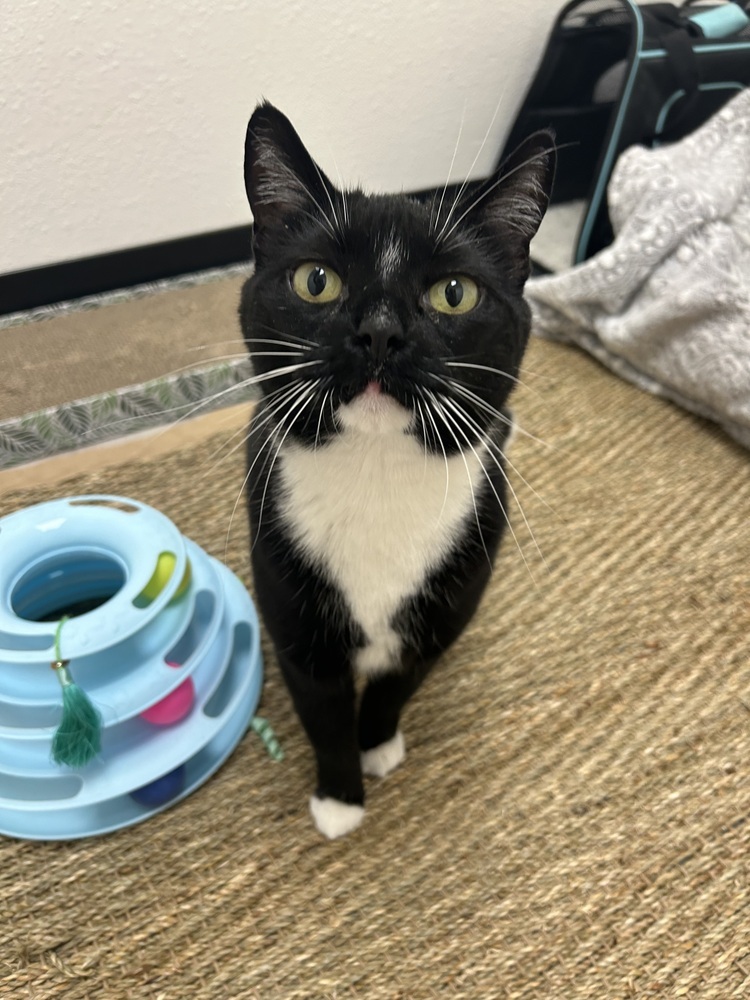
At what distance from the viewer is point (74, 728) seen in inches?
28.4

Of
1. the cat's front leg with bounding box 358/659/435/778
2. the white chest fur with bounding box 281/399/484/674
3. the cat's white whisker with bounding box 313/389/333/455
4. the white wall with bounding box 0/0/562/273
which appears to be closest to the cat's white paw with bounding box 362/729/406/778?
the cat's front leg with bounding box 358/659/435/778

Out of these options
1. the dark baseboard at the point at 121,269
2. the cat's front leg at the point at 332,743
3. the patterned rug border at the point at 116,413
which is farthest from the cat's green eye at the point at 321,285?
the dark baseboard at the point at 121,269

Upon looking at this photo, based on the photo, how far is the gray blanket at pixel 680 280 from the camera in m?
1.25

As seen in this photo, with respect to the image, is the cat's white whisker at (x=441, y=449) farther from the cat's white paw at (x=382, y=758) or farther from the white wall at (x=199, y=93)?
the white wall at (x=199, y=93)

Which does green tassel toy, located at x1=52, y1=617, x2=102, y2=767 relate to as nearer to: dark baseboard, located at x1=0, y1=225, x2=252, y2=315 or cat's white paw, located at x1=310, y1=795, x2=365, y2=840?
cat's white paw, located at x1=310, y1=795, x2=365, y2=840

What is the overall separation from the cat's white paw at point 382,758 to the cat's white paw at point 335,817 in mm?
56

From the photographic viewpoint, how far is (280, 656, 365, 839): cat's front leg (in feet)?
2.41

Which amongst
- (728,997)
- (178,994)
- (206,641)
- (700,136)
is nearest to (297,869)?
(178,994)

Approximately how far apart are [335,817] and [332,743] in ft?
0.36

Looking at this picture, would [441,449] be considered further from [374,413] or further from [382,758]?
[382,758]

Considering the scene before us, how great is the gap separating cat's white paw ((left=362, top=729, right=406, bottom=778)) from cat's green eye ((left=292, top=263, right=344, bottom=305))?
1.77ft

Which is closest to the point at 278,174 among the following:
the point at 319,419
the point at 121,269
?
the point at 319,419

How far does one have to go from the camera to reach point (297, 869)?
→ 2.64 ft

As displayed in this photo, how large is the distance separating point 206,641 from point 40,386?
2.50 feet
